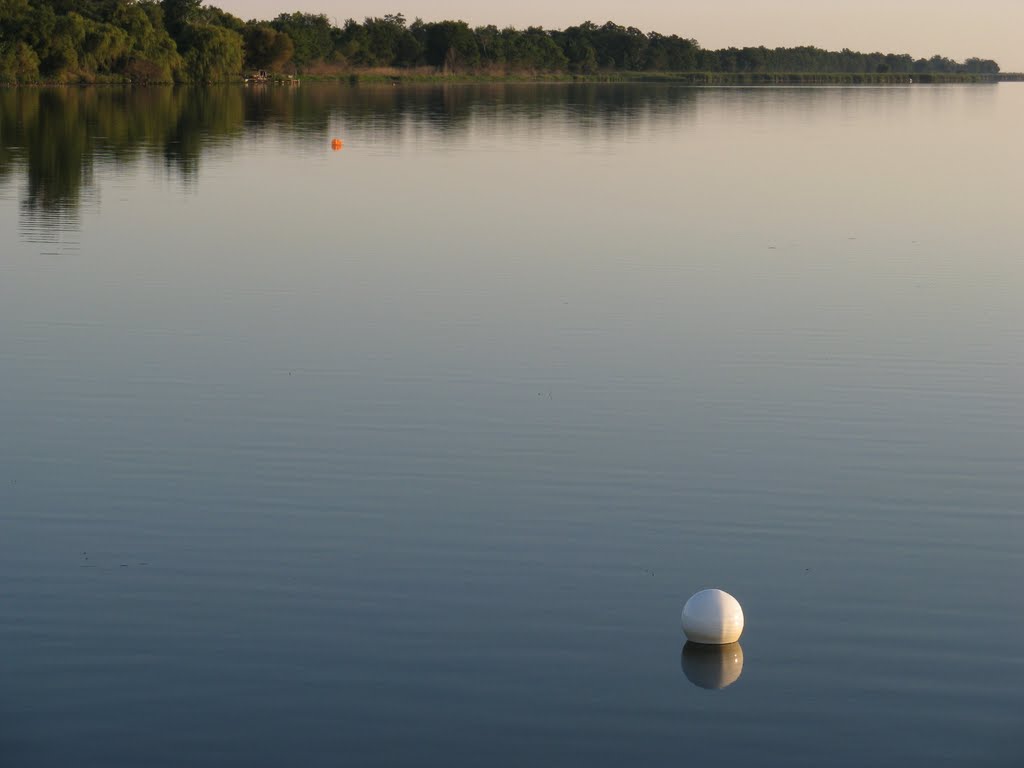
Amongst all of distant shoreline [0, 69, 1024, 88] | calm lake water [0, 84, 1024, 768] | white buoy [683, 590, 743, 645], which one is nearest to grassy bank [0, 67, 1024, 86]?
distant shoreline [0, 69, 1024, 88]

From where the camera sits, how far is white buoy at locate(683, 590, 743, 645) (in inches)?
322

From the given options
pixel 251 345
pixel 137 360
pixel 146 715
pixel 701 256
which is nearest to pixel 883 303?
pixel 701 256

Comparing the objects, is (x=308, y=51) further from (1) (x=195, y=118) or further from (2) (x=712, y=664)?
(2) (x=712, y=664)

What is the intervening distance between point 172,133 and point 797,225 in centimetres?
2629

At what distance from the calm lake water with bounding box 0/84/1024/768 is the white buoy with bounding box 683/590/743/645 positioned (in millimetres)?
133

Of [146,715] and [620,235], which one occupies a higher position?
[620,235]

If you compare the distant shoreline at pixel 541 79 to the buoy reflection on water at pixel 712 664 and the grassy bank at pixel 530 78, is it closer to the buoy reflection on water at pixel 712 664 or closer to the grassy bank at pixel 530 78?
the grassy bank at pixel 530 78

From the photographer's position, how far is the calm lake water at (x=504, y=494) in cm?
761

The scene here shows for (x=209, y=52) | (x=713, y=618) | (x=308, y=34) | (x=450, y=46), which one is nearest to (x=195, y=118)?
(x=209, y=52)

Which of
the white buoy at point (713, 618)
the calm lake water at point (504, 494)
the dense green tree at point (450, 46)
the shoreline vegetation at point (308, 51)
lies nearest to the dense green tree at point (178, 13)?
the shoreline vegetation at point (308, 51)

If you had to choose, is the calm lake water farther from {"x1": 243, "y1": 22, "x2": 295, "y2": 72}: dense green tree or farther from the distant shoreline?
{"x1": 243, "y1": 22, "x2": 295, "y2": 72}: dense green tree

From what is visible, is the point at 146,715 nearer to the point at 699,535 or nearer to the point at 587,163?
the point at 699,535

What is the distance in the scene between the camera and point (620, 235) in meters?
25.2

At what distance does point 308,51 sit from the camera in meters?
122
